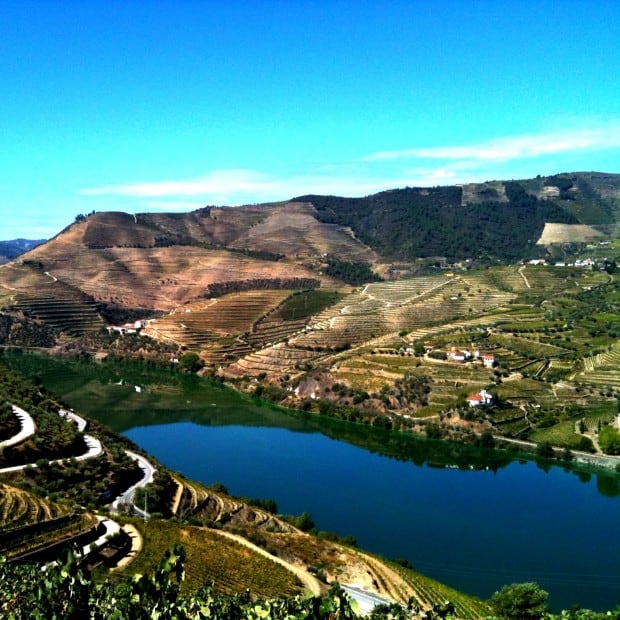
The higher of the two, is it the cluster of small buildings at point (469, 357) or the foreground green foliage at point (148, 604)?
the foreground green foliage at point (148, 604)

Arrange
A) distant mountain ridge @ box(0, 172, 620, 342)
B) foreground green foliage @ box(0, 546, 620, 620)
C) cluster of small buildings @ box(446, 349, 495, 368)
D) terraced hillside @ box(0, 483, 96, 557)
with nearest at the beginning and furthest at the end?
1. foreground green foliage @ box(0, 546, 620, 620)
2. terraced hillside @ box(0, 483, 96, 557)
3. cluster of small buildings @ box(446, 349, 495, 368)
4. distant mountain ridge @ box(0, 172, 620, 342)

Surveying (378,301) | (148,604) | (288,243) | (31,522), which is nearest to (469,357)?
(378,301)

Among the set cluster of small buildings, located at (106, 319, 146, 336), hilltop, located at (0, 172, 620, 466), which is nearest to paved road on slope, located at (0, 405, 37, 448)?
hilltop, located at (0, 172, 620, 466)

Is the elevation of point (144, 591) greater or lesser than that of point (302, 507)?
greater

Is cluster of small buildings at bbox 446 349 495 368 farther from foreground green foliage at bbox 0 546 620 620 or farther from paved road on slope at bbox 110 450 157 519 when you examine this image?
foreground green foliage at bbox 0 546 620 620

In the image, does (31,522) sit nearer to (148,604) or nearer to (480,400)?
(148,604)

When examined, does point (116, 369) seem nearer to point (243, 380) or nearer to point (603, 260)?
point (243, 380)

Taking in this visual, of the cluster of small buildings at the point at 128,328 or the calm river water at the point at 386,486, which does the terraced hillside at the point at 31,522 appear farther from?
the cluster of small buildings at the point at 128,328

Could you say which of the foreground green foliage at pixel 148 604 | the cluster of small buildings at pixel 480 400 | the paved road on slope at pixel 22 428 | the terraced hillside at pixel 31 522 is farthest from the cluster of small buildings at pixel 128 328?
the foreground green foliage at pixel 148 604

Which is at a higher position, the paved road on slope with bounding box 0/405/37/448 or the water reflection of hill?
the paved road on slope with bounding box 0/405/37/448

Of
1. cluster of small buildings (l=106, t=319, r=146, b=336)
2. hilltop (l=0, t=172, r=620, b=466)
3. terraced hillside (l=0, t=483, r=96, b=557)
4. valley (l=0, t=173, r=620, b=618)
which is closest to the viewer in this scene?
terraced hillside (l=0, t=483, r=96, b=557)

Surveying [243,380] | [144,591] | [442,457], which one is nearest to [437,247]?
[243,380]
